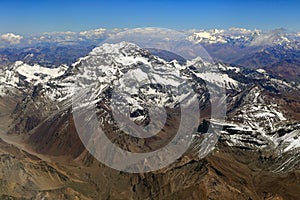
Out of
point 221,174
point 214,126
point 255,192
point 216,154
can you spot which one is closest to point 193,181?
point 221,174

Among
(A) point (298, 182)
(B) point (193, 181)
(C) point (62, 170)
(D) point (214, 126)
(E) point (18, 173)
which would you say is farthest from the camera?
(D) point (214, 126)

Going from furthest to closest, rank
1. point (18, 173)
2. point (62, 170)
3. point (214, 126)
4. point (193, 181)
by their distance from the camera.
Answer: point (214, 126), point (62, 170), point (18, 173), point (193, 181)

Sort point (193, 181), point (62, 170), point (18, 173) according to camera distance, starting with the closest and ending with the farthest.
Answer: point (193, 181)
point (18, 173)
point (62, 170)

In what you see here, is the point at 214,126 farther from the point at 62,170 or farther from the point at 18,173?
the point at 18,173

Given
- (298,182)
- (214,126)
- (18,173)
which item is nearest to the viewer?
(298,182)

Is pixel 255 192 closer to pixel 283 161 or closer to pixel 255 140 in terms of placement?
pixel 283 161

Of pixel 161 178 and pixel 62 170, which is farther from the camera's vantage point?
pixel 62 170

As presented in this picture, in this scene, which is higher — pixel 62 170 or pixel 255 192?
pixel 255 192

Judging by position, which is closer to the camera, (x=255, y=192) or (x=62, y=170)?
(x=255, y=192)

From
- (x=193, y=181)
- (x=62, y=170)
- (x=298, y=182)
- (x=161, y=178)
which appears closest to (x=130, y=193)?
(x=161, y=178)
